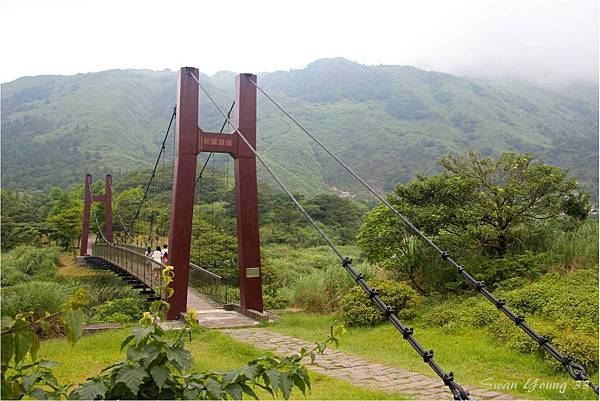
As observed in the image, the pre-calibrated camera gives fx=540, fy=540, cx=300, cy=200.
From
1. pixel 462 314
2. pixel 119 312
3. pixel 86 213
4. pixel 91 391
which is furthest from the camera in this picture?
pixel 86 213

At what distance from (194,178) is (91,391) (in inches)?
282

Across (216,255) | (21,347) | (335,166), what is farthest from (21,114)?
(21,347)

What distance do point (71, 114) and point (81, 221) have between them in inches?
1726

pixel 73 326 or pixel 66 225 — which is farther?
pixel 66 225

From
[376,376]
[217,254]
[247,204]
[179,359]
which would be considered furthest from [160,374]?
[217,254]

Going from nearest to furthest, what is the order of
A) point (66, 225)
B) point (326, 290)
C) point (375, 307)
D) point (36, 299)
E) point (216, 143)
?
point (375, 307), point (36, 299), point (216, 143), point (326, 290), point (66, 225)

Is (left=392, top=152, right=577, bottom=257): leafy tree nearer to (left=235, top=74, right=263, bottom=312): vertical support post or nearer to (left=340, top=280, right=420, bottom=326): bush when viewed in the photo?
(left=340, top=280, right=420, bottom=326): bush

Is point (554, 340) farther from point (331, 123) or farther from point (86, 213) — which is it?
point (331, 123)

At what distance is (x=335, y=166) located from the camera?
162ft

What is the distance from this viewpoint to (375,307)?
283 inches

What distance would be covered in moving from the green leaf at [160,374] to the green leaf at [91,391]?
0.14 metres

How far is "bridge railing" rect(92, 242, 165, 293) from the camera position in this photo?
1041cm

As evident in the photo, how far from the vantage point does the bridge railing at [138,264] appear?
1041 centimetres

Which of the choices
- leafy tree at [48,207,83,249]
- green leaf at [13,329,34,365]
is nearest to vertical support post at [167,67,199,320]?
green leaf at [13,329,34,365]
